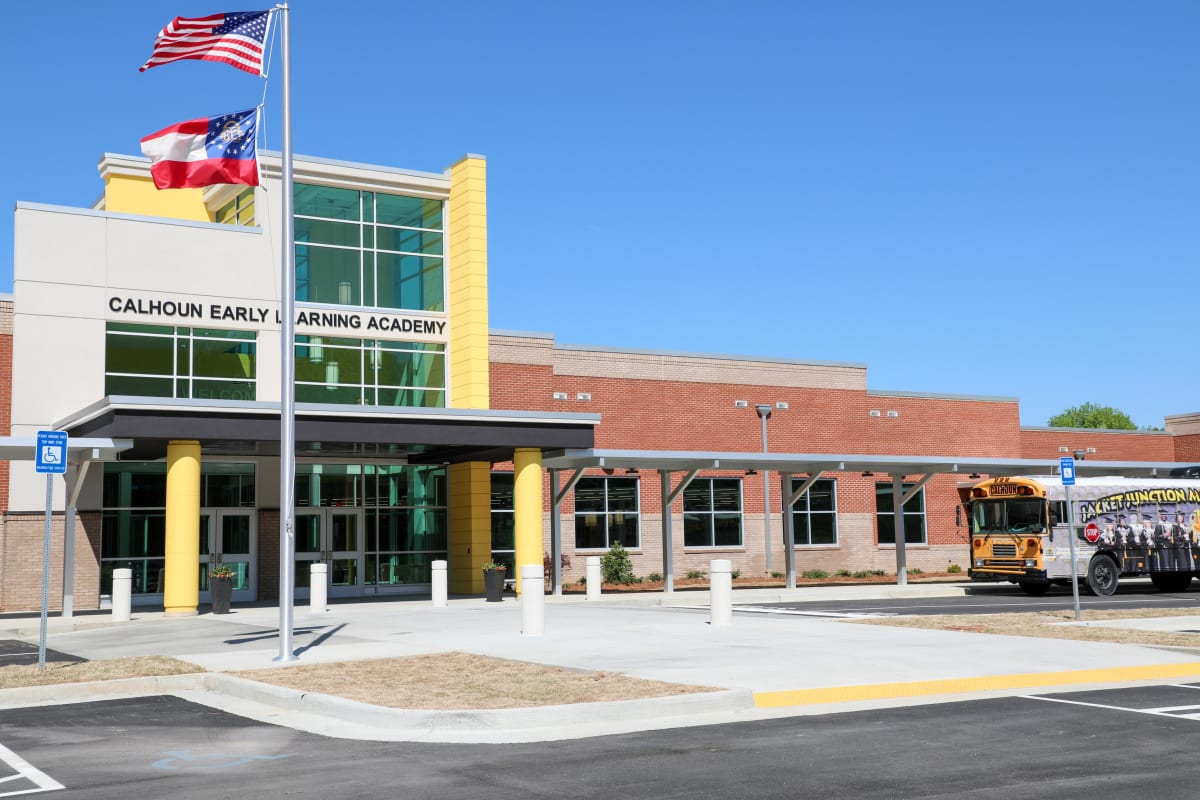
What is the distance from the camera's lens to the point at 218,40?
58.3 feet

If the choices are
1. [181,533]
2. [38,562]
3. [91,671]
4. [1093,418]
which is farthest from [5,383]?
[1093,418]

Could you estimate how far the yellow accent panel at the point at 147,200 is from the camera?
35156 mm

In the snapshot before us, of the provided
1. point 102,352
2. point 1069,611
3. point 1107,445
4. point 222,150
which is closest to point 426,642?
point 222,150

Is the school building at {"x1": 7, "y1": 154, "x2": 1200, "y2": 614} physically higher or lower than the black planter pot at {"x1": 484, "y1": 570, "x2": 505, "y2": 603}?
higher

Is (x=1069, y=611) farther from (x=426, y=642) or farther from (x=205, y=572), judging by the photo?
(x=205, y=572)

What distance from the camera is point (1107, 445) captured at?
55.3 meters

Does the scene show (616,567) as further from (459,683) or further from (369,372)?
(459,683)

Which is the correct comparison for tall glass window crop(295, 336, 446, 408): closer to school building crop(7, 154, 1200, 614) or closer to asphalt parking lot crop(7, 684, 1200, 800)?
school building crop(7, 154, 1200, 614)

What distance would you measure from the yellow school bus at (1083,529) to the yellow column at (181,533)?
65.3 ft

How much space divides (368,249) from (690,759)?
25643 millimetres

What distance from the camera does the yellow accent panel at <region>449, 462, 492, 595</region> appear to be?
33.3 meters

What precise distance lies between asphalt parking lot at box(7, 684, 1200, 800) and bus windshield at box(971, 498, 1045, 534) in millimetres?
20108

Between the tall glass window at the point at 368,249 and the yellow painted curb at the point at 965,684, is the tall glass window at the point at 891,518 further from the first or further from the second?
the yellow painted curb at the point at 965,684

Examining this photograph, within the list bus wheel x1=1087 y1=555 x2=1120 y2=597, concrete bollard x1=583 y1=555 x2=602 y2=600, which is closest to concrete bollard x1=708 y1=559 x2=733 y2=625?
concrete bollard x1=583 y1=555 x2=602 y2=600
